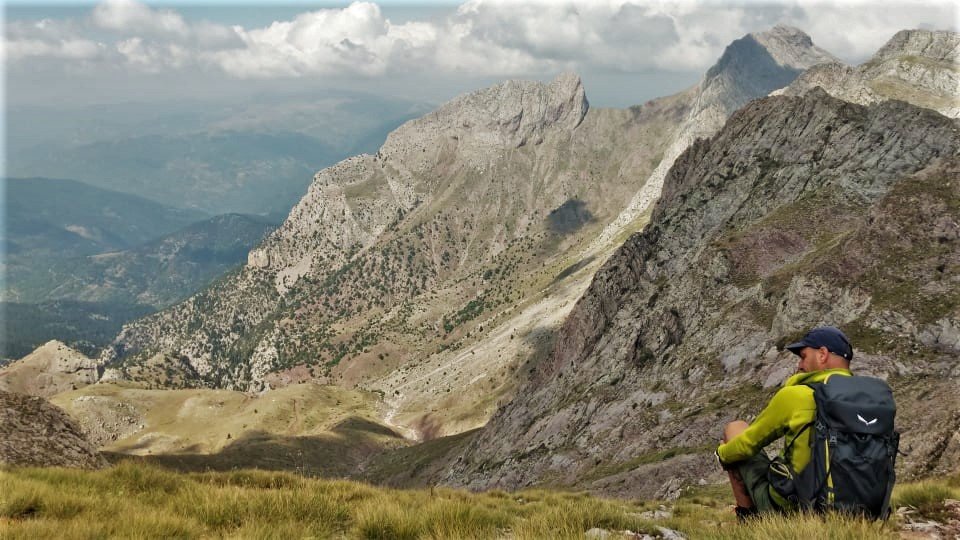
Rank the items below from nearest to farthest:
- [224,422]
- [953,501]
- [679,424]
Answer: [953,501] → [679,424] → [224,422]

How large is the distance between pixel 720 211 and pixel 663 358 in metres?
27.2

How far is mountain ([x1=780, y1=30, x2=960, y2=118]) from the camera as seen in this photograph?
4523 inches

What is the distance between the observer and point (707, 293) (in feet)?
151

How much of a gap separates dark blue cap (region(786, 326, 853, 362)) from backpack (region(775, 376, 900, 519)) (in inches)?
37.6

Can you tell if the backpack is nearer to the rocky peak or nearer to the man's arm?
the man's arm

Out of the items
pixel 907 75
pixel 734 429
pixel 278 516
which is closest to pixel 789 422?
pixel 734 429

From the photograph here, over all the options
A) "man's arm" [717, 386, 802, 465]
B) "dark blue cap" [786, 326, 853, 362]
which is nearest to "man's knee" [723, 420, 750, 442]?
"man's arm" [717, 386, 802, 465]

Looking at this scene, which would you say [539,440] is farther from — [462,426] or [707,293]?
[462,426]

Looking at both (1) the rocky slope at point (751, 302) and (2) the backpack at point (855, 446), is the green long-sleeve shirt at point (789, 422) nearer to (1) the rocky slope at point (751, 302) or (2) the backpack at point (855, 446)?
(2) the backpack at point (855, 446)

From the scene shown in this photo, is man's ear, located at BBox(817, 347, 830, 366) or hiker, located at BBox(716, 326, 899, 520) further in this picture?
man's ear, located at BBox(817, 347, 830, 366)

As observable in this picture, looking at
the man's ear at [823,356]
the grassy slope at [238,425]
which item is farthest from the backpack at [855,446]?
the grassy slope at [238,425]

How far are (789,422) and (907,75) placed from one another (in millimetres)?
169604

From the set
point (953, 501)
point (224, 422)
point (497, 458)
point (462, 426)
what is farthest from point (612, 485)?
point (224, 422)

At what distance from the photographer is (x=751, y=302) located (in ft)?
131
